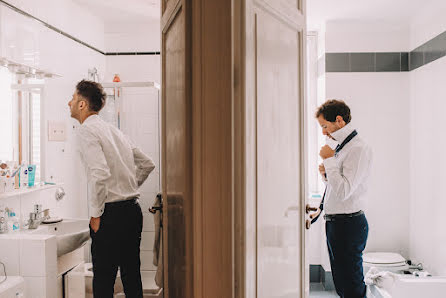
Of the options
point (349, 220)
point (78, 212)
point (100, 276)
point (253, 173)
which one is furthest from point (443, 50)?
point (78, 212)

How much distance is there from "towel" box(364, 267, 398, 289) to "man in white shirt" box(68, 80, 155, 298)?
75.1 inches

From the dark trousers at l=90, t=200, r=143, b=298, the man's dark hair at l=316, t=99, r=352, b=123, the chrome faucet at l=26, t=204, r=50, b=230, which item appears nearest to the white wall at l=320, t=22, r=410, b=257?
the man's dark hair at l=316, t=99, r=352, b=123

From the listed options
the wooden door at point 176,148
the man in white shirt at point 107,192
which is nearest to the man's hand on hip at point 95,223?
the man in white shirt at point 107,192

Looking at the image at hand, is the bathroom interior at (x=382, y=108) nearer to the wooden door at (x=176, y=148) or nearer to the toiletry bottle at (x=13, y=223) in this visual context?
the wooden door at (x=176, y=148)

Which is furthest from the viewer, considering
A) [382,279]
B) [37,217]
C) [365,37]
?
[365,37]

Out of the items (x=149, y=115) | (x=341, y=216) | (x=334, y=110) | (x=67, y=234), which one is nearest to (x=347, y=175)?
(x=341, y=216)

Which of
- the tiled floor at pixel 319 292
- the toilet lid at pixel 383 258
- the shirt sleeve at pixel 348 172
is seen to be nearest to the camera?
the shirt sleeve at pixel 348 172

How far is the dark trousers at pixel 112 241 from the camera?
2.28 meters

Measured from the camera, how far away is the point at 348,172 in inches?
94.3

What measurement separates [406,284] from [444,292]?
0.27 metres

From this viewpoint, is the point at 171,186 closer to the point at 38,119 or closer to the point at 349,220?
the point at 349,220

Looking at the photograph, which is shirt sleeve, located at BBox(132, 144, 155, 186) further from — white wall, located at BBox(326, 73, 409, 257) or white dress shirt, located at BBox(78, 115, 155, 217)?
white wall, located at BBox(326, 73, 409, 257)

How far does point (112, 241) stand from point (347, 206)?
4.78ft

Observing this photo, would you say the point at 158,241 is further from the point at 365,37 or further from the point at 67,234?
the point at 365,37
